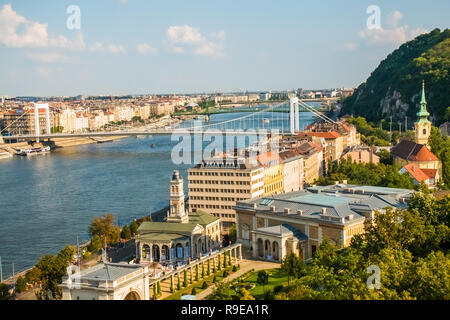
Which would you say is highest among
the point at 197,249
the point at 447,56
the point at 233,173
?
the point at 447,56

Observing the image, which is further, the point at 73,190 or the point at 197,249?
the point at 73,190

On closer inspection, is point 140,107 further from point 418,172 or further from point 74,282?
point 74,282

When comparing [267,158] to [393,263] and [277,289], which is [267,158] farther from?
[393,263]

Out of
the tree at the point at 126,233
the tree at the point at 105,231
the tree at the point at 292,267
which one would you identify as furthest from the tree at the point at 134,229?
the tree at the point at 292,267

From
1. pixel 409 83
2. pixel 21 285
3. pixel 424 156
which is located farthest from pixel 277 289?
pixel 409 83

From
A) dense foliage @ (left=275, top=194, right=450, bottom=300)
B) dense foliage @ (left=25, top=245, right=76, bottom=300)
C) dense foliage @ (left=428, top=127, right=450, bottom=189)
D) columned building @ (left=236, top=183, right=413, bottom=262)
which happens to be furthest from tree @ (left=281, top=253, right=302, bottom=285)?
dense foliage @ (left=428, top=127, right=450, bottom=189)

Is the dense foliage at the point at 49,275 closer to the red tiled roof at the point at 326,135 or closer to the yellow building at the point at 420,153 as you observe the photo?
the yellow building at the point at 420,153
